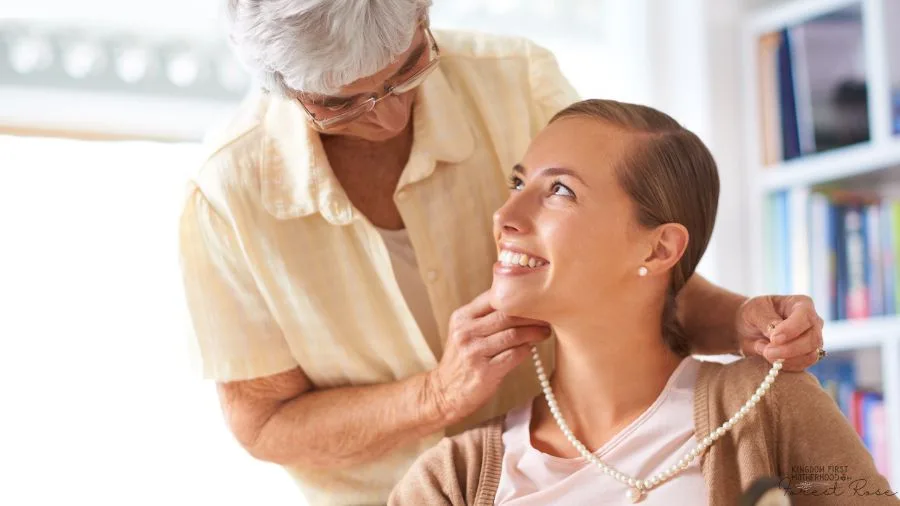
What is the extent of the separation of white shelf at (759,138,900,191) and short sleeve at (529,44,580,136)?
134cm

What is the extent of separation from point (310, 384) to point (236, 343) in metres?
0.22

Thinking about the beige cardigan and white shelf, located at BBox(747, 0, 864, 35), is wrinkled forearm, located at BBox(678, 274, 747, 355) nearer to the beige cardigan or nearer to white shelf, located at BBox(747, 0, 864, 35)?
the beige cardigan

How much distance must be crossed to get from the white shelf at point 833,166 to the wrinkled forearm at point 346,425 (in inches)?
69.9

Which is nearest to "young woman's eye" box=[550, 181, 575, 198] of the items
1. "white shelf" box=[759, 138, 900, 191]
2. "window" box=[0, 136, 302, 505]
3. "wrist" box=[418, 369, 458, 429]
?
"wrist" box=[418, 369, 458, 429]

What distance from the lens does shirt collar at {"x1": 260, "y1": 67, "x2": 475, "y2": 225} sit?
1825 millimetres

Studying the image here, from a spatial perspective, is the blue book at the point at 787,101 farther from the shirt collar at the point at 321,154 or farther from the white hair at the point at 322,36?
the white hair at the point at 322,36

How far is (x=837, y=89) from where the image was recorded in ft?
10.0

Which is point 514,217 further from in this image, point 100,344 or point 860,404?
point 860,404

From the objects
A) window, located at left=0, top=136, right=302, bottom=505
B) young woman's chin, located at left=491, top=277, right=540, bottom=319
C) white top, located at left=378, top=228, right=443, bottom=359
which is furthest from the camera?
window, located at left=0, top=136, right=302, bottom=505

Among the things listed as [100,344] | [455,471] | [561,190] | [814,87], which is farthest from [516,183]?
A: [814,87]

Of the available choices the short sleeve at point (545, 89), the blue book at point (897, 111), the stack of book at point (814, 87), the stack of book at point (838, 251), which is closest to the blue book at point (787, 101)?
the stack of book at point (814, 87)

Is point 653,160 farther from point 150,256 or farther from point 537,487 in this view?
point 150,256

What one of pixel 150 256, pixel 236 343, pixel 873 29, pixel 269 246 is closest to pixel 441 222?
pixel 269 246

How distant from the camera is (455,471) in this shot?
165 centimetres
